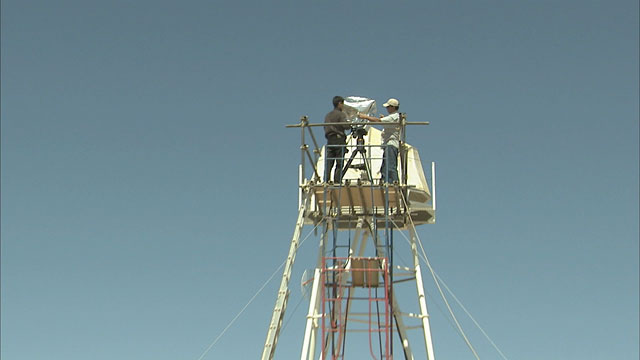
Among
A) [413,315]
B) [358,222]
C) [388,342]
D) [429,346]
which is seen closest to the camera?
[388,342]

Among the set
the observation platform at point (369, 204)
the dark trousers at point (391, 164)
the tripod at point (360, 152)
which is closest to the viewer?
the observation platform at point (369, 204)

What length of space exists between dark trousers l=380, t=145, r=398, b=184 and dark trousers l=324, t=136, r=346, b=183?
3.82 feet

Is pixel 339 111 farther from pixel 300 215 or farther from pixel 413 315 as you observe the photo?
pixel 413 315

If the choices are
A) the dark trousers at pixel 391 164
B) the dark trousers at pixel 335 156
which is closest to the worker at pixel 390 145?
the dark trousers at pixel 391 164

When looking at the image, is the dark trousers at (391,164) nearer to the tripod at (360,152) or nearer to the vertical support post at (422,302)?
the tripod at (360,152)

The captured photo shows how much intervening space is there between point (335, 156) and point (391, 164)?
5.14 feet

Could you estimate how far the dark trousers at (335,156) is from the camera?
25.6 meters

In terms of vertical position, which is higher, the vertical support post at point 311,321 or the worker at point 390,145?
the worker at point 390,145

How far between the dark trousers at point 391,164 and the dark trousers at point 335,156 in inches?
45.9

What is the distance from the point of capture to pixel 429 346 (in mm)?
24969

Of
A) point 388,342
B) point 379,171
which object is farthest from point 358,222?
point 388,342

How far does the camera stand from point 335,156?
26.4 meters

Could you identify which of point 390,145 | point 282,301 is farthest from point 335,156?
point 282,301

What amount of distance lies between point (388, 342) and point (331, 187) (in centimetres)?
467
